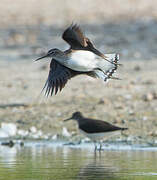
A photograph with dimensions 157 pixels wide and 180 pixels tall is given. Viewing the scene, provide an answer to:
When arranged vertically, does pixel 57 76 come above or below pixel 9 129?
above

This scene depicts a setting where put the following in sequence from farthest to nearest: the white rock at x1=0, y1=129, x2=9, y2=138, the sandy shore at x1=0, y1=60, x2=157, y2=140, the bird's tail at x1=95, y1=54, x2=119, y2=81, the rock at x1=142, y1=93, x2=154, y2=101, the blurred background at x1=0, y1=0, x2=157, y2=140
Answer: the rock at x1=142, y1=93, x2=154, y2=101 < the blurred background at x1=0, y1=0, x2=157, y2=140 < the sandy shore at x1=0, y1=60, x2=157, y2=140 < the white rock at x1=0, y1=129, x2=9, y2=138 < the bird's tail at x1=95, y1=54, x2=119, y2=81

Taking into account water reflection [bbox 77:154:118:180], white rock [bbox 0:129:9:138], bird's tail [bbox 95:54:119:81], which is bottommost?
water reflection [bbox 77:154:118:180]

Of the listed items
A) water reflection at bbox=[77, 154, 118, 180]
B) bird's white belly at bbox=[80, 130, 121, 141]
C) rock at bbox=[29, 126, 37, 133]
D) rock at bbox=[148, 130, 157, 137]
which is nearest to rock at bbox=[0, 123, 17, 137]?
rock at bbox=[29, 126, 37, 133]

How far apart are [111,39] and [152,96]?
6.26 m

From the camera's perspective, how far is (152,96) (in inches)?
551

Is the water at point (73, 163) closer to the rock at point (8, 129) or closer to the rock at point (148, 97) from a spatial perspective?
the rock at point (8, 129)

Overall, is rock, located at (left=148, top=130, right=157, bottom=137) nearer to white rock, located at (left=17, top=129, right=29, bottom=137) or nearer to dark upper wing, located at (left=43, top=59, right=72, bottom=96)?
white rock, located at (left=17, top=129, right=29, bottom=137)

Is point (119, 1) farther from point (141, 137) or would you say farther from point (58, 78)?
point (58, 78)

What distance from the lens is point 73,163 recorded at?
363 inches

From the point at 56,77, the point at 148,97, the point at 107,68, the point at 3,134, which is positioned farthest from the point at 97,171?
the point at 148,97

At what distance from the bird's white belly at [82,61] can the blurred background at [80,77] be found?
289 centimetres

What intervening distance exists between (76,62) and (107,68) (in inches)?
23.9

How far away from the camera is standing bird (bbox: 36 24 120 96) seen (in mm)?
9219

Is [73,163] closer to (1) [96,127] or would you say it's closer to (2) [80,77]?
(1) [96,127]
